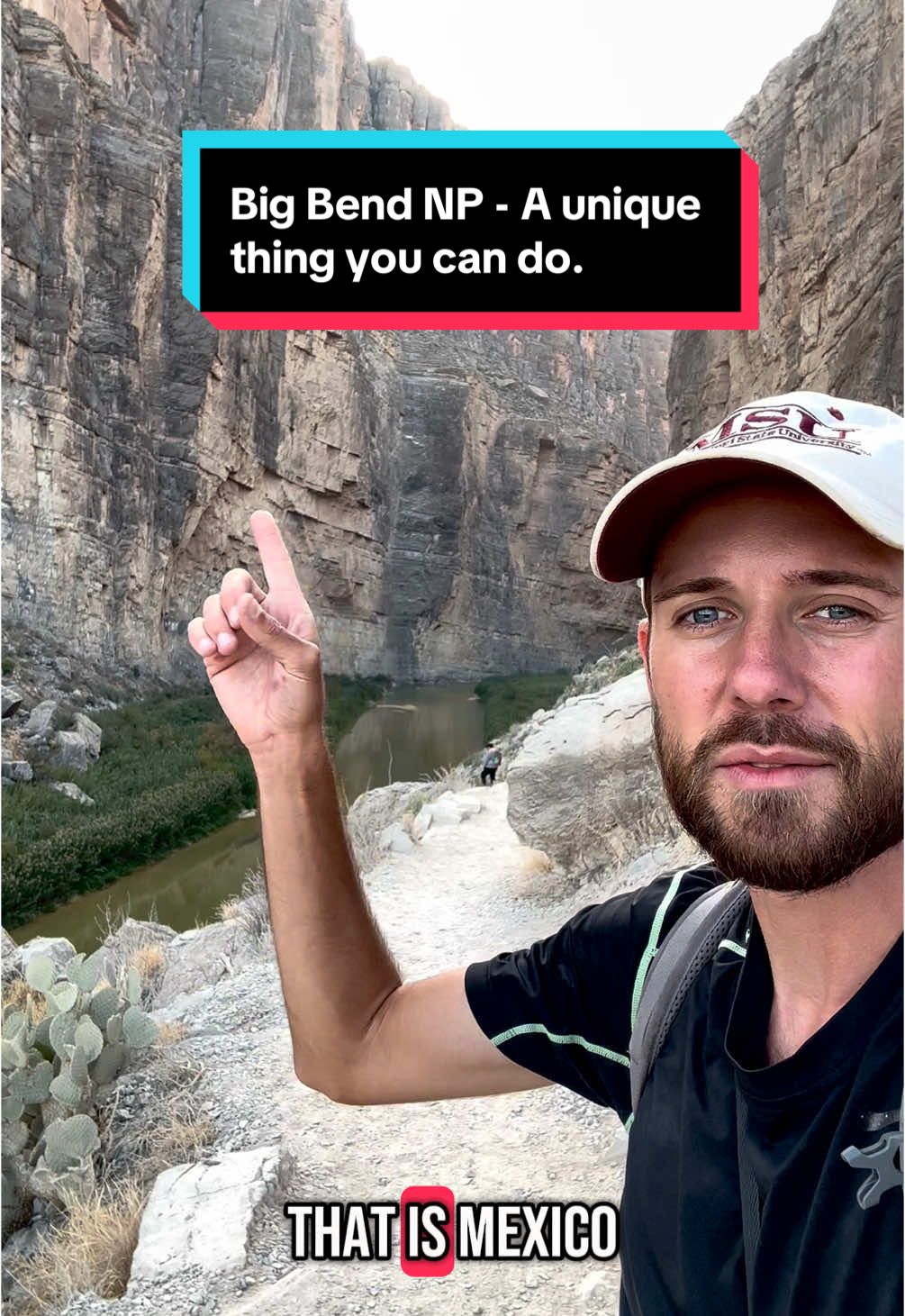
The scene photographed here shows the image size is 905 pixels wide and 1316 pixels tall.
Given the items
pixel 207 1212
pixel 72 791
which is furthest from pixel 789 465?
pixel 72 791

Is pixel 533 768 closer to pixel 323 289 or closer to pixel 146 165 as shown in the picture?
pixel 323 289

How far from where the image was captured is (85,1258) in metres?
2.36

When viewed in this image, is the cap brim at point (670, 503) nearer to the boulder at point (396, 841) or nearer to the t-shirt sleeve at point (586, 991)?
the t-shirt sleeve at point (586, 991)

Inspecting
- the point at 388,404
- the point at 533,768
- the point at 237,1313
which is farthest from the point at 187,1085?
the point at 388,404

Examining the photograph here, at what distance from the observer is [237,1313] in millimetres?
2115

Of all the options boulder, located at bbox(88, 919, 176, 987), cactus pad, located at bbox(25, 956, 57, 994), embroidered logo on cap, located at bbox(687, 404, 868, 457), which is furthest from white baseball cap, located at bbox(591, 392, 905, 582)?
boulder, located at bbox(88, 919, 176, 987)

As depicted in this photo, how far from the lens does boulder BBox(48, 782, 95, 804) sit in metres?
13.6

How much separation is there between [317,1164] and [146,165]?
24.5m

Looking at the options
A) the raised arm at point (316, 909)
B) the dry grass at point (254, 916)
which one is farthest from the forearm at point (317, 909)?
the dry grass at point (254, 916)

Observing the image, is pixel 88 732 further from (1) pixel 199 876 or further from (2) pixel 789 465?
(2) pixel 789 465

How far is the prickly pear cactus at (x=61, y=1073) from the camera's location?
2748 mm

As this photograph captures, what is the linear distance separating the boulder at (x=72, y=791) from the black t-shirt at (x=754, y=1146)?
14.1 meters

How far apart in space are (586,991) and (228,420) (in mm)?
26970

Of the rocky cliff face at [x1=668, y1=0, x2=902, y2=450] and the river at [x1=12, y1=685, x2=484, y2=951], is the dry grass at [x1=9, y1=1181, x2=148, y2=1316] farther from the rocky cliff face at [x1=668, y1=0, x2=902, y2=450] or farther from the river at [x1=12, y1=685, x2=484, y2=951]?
the rocky cliff face at [x1=668, y1=0, x2=902, y2=450]
